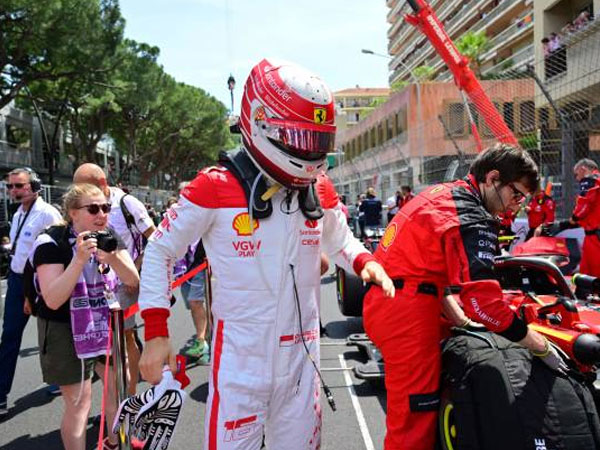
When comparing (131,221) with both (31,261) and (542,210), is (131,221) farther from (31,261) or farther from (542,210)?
(542,210)

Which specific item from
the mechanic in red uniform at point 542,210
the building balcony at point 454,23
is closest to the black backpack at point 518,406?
the mechanic in red uniform at point 542,210

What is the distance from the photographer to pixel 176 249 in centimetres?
206

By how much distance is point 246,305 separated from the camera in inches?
80.2

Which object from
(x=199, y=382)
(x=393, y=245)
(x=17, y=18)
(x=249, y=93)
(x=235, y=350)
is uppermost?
(x=17, y=18)

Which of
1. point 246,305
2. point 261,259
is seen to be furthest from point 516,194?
point 246,305

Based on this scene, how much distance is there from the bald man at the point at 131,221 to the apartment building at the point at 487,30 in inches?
1094

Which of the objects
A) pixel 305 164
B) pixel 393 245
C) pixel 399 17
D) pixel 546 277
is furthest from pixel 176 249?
pixel 399 17

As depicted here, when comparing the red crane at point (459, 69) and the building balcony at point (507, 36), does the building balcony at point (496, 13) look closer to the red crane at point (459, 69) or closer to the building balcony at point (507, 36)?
the building balcony at point (507, 36)

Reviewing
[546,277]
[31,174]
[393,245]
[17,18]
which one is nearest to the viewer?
[393,245]

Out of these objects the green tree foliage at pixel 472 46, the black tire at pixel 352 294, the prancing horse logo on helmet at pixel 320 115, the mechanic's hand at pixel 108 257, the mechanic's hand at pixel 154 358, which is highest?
the green tree foliage at pixel 472 46

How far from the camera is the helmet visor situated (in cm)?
203

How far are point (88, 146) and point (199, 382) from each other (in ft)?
110

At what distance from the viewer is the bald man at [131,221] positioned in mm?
3881

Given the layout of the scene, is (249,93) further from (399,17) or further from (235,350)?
(399,17)
